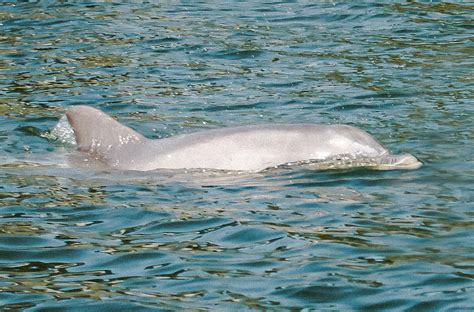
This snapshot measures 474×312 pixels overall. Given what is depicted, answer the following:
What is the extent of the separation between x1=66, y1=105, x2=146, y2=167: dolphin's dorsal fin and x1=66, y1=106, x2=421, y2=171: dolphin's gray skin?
12mm

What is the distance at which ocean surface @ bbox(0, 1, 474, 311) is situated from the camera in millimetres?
7242

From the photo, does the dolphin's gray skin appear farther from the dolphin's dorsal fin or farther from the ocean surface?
the ocean surface

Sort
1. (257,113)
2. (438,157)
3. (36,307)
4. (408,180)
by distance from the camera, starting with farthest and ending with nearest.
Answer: (257,113), (438,157), (408,180), (36,307)

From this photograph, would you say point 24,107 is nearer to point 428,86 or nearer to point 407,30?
point 428,86

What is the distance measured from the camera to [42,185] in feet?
33.3

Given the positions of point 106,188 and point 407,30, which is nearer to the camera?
point 106,188

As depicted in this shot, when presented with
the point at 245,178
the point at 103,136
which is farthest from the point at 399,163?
the point at 103,136

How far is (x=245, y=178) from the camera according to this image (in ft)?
33.1

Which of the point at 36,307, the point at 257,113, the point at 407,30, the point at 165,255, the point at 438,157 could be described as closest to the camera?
A: the point at 36,307

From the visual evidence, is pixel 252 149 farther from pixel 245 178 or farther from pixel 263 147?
pixel 245 178

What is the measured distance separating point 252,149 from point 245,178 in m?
0.45

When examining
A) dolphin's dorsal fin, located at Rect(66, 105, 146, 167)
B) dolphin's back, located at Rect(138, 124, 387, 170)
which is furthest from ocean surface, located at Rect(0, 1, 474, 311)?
dolphin's dorsal fin, located at Rect(66, 105, 146, 167)

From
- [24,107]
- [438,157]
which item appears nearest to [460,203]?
[438,157]

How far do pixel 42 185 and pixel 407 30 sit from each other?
8223mm
